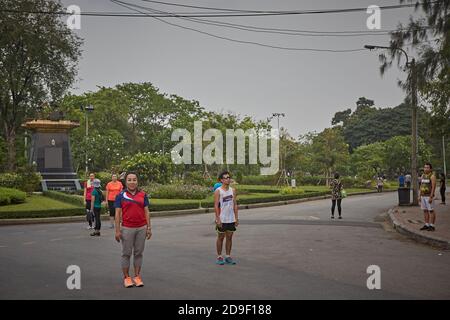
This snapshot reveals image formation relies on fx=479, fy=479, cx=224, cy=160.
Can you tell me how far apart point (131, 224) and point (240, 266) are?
248 centimetres

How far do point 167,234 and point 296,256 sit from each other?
520 centimetres

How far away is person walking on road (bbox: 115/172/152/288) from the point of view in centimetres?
705

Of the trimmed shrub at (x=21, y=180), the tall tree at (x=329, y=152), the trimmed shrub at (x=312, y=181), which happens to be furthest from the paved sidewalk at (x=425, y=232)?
the trimmed shrub at (x=312, y=181)

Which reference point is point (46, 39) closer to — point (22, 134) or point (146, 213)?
point (22, 134)

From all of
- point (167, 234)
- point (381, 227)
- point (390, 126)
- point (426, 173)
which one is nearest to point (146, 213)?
point (167, 234)

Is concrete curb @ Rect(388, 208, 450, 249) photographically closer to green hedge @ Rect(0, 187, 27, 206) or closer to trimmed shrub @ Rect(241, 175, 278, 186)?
green hedge @ Rect(0, 187, 27, 206)

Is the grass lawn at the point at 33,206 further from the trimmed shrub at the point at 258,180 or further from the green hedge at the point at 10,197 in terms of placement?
the trimmed shrub at the point at 258,180

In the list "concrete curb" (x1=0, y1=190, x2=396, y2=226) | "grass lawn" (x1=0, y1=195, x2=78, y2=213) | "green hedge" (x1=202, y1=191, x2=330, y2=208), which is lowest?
"concrete curb" (x1=0, y1=190, x2=396, y2=226)

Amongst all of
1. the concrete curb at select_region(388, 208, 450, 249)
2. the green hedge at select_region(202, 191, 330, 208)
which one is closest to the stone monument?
the green hedge at select_region(202, 191, 330, 208)

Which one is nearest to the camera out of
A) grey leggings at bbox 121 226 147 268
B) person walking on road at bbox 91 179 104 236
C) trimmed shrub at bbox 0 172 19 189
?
grey leggings at bbox 121 226 147 268

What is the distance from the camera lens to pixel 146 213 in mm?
7234

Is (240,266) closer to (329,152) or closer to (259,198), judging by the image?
(259,198)

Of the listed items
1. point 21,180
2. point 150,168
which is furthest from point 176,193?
point 21,180

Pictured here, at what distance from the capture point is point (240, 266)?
863cm
